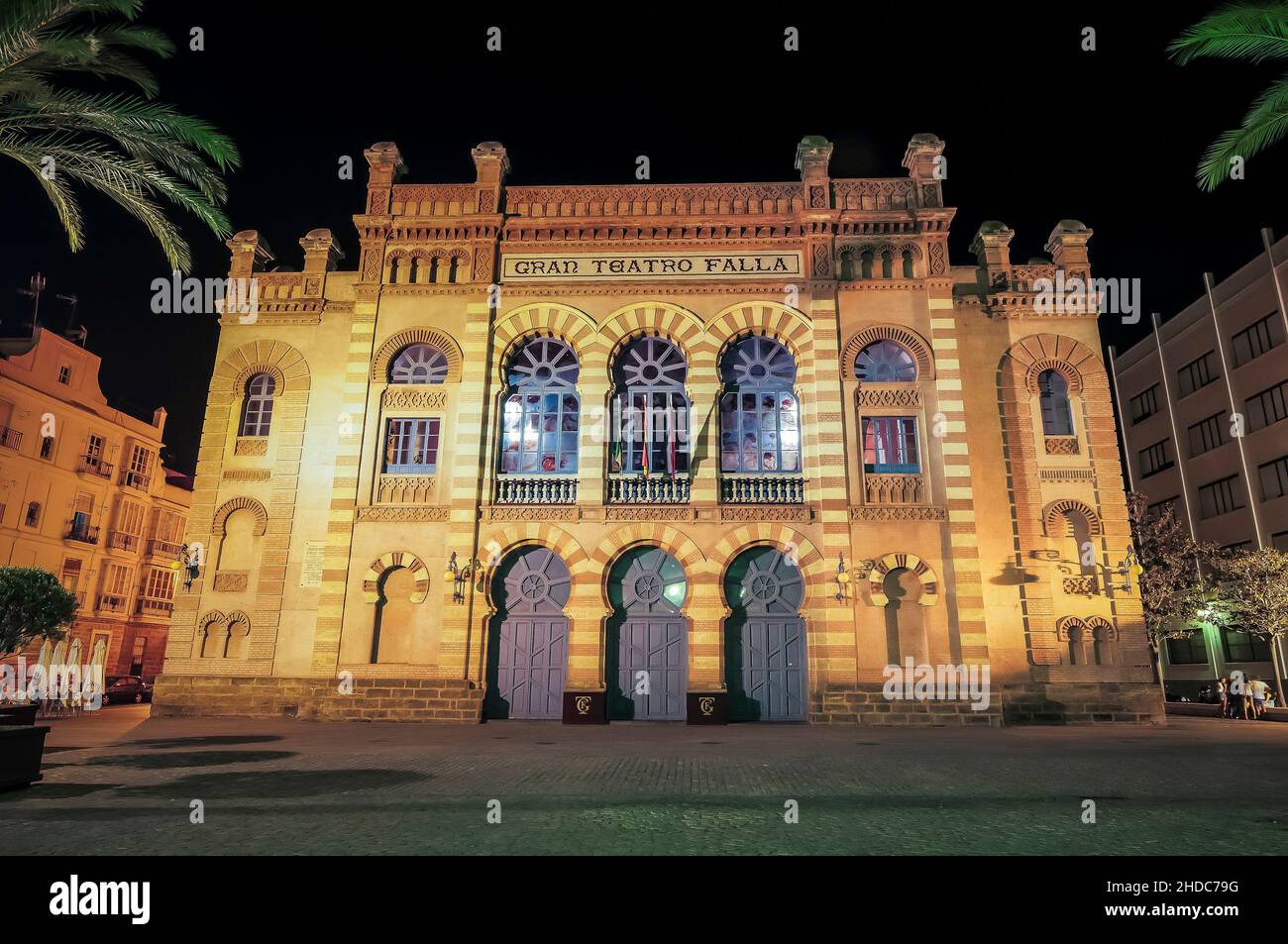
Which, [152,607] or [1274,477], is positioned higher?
[1274,477]

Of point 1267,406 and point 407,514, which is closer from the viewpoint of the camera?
point 407,514

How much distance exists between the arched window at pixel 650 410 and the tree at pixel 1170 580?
1970 cm

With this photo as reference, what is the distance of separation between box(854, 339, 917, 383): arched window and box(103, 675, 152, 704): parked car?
98.5 feet

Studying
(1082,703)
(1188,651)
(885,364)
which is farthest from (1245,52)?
(1188,651)

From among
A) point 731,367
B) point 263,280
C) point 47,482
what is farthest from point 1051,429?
point 47,482

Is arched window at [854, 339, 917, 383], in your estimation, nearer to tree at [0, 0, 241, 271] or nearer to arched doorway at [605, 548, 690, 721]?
arched doorway at [605, 548, 690, 721]

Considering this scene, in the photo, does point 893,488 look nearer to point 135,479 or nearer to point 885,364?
point 885,364

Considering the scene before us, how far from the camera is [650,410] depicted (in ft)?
70.4

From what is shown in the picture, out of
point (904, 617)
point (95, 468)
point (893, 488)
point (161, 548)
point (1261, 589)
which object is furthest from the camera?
point (161, 548)

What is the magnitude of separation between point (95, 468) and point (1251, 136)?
4578 cm

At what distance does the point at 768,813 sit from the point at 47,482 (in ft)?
131

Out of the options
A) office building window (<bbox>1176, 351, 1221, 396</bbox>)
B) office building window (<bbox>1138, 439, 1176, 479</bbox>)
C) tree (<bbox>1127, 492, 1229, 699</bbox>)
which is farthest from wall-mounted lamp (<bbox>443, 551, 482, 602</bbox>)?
office building window (<bbox>1138, 439, 1176, 479</bbox>)

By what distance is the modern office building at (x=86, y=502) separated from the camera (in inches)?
1319

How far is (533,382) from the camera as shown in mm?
21859
